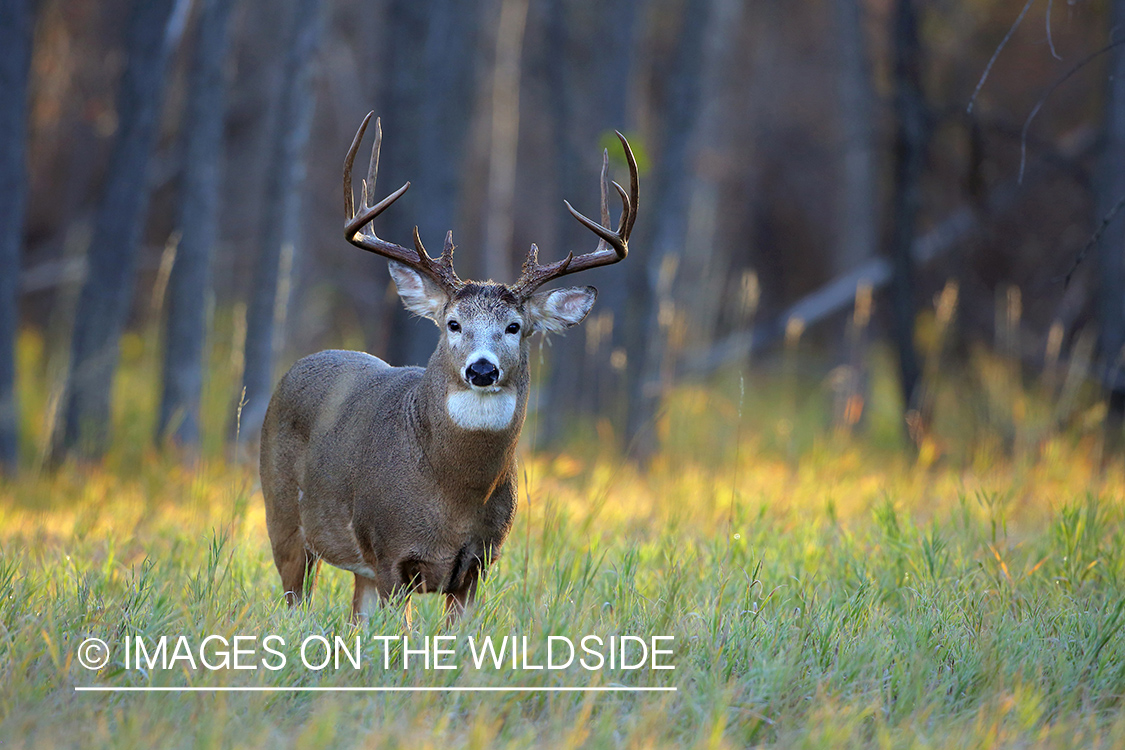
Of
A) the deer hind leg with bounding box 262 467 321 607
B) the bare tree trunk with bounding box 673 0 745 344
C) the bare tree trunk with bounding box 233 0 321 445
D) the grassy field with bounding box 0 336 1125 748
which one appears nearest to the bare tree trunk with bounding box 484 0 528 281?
the bare tree trunk with bounding box 673 0 745 344

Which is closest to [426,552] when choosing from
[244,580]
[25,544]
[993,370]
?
[244,580]

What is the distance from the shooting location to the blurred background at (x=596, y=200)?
830cm

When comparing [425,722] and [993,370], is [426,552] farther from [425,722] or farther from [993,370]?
[993,370]

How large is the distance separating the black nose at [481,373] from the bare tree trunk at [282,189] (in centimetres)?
400

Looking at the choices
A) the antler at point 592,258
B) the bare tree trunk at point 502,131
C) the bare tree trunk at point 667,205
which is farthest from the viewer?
the bare tree trunk at point 502,131

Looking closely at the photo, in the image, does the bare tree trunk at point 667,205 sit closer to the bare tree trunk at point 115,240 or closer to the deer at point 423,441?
the bare tree trunk at point 115,240

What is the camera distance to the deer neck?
15.2 feet

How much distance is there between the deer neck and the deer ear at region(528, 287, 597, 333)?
43 centimetres

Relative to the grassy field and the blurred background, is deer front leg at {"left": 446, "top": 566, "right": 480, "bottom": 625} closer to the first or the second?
the grassy field

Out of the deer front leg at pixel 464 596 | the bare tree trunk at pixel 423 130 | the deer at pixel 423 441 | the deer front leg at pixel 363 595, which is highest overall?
the bare tree trunk at pixel 423 130

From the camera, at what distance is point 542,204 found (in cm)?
2136

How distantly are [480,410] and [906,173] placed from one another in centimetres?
674

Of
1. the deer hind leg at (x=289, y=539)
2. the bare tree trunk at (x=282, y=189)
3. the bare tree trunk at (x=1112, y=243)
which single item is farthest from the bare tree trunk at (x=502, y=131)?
the deer hind leg at (x=289, y=539)

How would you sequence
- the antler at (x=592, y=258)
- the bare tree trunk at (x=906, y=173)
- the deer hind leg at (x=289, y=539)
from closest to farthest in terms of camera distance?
the antler at (x=592, y=258)
the deer hind leg at (x=289, y=539)
the bare tree trunk at (x=906, y=173)
